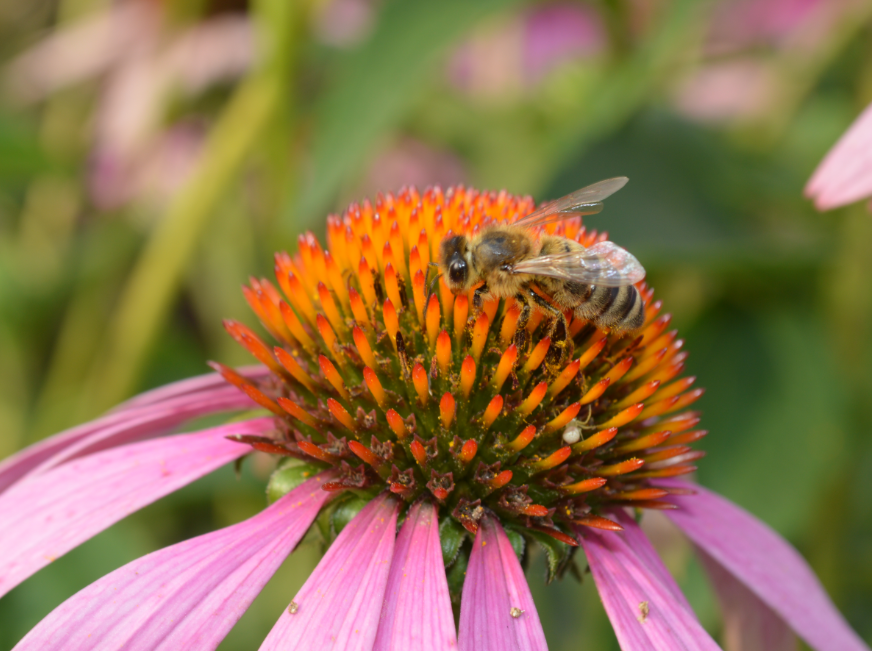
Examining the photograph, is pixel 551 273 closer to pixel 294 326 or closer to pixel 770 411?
pixel 294 326

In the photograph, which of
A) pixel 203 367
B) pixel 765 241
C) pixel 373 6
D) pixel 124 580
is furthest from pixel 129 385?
pixel 373 6

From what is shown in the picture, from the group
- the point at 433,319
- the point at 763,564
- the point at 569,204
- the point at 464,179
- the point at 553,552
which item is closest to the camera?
the point at 553,552

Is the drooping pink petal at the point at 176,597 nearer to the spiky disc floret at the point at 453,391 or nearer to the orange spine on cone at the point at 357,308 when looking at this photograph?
the spiky disc floret at the point at 453,391

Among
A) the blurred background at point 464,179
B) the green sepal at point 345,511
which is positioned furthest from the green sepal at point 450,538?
the blurred background at point 464,179

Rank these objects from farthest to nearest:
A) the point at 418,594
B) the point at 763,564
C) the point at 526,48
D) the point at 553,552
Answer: the point at 526,48 → the point at 763,564 → the point at 553,552 → the point at 418,594

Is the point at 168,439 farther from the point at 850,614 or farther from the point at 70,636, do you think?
the point at 850,614

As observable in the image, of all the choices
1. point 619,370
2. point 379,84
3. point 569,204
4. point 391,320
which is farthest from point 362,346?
point 379,84

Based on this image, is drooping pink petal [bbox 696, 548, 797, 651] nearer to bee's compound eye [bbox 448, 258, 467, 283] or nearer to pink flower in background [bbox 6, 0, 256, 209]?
bee's compound eye [bbox 448, 258, 467, 283]
